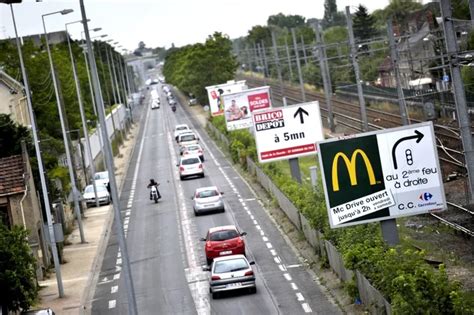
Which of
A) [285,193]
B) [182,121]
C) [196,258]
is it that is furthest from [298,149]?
[182,121]

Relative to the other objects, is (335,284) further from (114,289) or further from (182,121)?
(182,121)

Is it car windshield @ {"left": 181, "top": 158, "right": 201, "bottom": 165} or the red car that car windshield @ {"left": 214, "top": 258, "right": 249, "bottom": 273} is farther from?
car windshield @ {"left": 181, "top": 158, "right": 201, "bottom": 165}

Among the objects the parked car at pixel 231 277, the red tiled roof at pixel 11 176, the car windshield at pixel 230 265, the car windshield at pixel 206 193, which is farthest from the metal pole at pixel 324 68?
the parked car at pixel 231 277

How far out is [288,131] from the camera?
49.8m

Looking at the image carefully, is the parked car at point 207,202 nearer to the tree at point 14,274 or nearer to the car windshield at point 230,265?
the car windshield at point 230,265

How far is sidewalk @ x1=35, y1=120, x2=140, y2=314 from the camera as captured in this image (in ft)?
115

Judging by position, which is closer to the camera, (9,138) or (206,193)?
(9,138)

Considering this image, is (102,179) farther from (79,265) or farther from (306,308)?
(306,308)

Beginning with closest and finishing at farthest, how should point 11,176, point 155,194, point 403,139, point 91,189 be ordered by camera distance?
point 403,139 < point 11,176 < point 155,194 < point 91,189

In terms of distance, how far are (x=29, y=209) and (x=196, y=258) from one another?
22.8 feet

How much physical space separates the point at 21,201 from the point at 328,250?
13.0 meters

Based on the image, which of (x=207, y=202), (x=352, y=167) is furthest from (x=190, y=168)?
(x=352, y=167)

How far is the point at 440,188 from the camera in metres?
28.5

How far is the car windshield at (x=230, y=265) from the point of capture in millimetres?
31142
